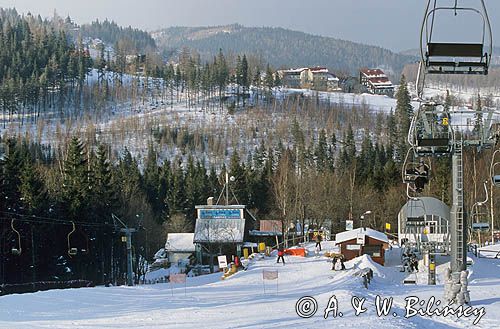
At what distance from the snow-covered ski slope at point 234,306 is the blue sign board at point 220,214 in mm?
20168

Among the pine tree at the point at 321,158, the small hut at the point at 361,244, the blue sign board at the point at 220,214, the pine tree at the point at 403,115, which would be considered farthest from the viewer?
the pine tree at the point at 403,115

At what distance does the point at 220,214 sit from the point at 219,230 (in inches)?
49.9

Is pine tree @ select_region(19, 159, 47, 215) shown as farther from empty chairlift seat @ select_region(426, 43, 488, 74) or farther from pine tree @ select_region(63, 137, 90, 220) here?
empty chairlift seat @ select_region(426, 43, 488, 74)

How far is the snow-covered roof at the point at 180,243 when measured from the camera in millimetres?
61241

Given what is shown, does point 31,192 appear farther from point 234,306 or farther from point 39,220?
point 234,306

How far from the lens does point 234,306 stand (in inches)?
758

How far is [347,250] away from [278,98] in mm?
127218

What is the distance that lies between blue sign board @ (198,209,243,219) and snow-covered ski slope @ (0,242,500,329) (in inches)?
794

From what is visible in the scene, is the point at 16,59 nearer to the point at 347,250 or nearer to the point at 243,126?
the point at 243,126

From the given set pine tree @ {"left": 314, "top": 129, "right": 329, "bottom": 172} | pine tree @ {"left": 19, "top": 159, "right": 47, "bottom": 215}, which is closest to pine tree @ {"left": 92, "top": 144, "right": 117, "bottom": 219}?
pine tree @ {"left": 19, "top": 159, "right": 47, "bottom": 215}

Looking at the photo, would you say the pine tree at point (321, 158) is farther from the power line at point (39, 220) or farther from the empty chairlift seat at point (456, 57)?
the empty chairlift seat at point (456, 57)

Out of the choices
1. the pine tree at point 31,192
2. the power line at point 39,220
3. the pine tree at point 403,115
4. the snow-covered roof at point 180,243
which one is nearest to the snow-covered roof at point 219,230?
the power line at point 39,220

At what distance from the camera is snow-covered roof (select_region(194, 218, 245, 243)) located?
50.0 m

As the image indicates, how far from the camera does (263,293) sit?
77.4 feet
